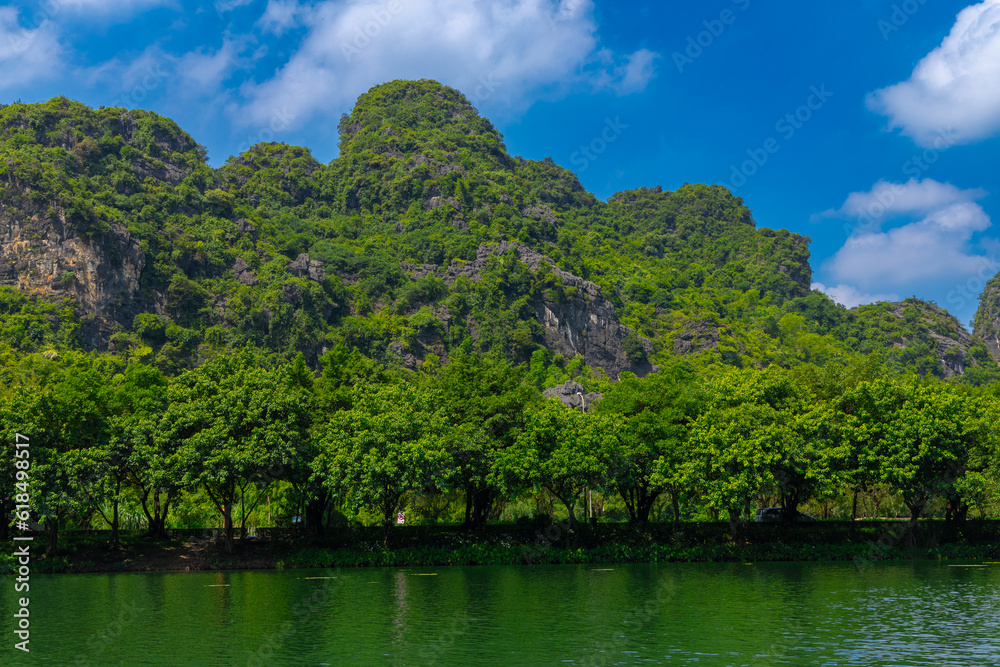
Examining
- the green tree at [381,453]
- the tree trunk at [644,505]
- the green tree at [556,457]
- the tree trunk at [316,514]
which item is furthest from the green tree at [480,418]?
the tree trunk at [644,505]

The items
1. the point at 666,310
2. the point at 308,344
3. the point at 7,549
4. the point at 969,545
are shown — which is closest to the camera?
the point at 7,549

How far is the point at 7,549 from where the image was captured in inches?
1875

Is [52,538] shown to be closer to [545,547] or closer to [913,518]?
[545,547]

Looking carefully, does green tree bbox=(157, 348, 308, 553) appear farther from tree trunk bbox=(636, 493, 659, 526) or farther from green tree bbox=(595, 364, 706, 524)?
tree trunk bbox=(636, 493, 659, 526)

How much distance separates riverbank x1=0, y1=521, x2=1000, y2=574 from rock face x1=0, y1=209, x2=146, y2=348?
268ft

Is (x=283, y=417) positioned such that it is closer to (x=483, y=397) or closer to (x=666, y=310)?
(x=483, y=397)

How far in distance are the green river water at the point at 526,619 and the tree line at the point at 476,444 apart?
6.59m

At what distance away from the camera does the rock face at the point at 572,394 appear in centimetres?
11679

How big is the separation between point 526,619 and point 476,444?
79.3 feet

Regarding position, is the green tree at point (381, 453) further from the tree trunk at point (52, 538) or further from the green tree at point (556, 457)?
the tree trunk at point (52, 538)

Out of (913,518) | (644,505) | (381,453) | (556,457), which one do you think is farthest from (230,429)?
(913,518)

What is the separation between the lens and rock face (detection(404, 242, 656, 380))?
161 m

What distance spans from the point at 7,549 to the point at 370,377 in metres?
25.8

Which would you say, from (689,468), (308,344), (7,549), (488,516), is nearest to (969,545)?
(689,468)
